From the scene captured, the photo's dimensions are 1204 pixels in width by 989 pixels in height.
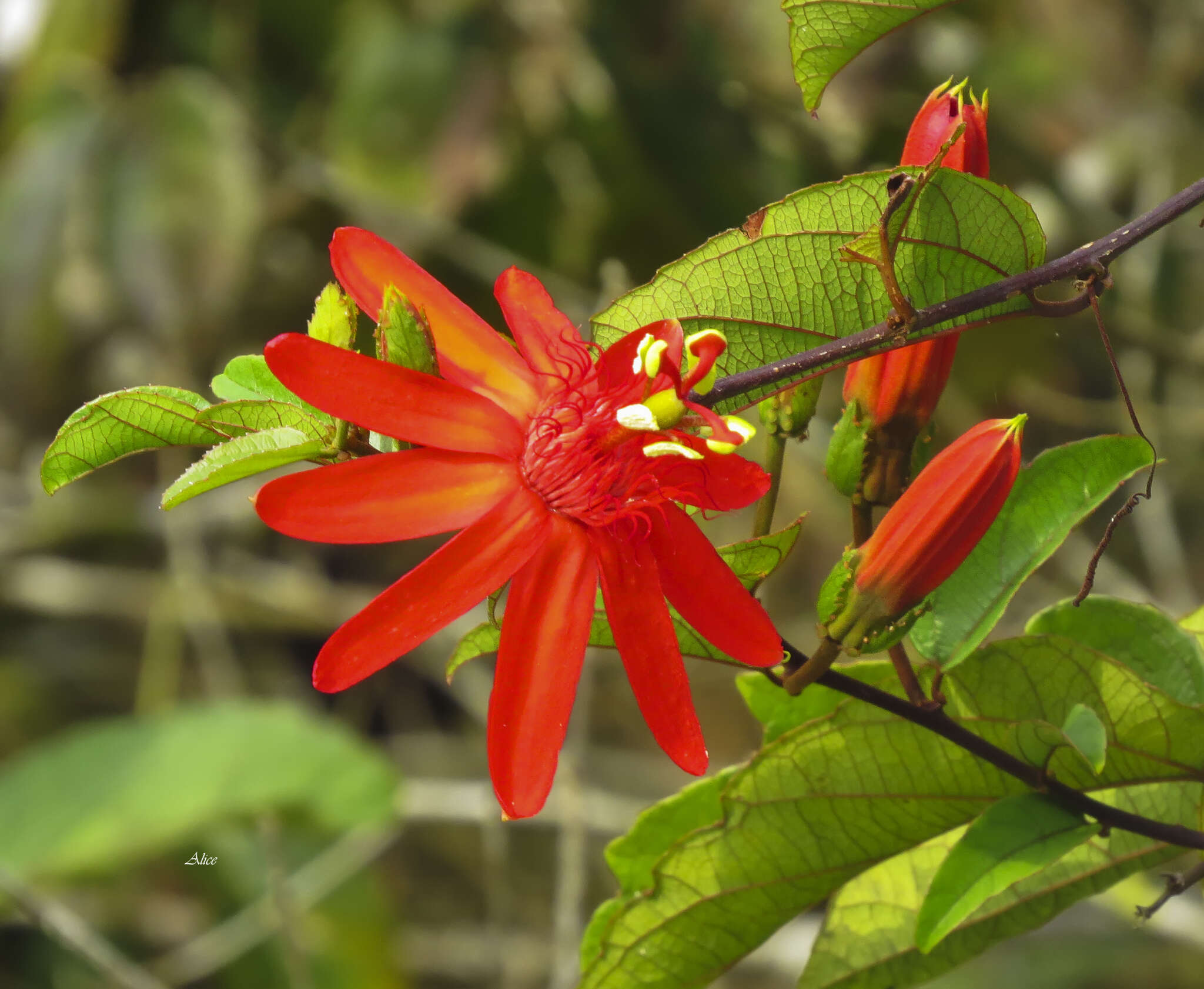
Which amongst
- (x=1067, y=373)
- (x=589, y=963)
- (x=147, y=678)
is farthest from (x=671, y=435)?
(x=147, y=678)

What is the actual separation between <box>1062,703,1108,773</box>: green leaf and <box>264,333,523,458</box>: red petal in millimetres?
372

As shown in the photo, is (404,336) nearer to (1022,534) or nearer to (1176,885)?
(1022,534)

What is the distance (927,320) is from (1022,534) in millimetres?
197

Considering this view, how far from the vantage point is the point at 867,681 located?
2.58ft

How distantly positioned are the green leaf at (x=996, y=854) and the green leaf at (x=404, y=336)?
0.39m

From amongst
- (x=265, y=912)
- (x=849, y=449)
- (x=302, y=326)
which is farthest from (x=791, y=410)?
(x=302, y=326)

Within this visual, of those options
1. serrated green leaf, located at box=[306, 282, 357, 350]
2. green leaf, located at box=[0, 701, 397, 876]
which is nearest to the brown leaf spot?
serrated green leaf, located at box=[306, 282, 357, 350]

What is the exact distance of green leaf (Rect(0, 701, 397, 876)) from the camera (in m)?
2.06

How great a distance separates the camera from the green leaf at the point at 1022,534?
707mm

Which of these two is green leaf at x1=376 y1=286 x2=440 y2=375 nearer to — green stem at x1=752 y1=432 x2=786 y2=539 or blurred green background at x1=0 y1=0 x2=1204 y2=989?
green stem at x1=752 y1=432 x2=786 y2=539

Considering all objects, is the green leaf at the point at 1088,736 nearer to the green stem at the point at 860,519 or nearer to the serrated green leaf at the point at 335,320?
the green stem at the point at 860,519

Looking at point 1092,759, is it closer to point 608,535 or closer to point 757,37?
point 608,535

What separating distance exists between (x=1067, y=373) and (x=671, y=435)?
2.29 meters

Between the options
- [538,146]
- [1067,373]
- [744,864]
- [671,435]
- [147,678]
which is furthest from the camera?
[147,678]
